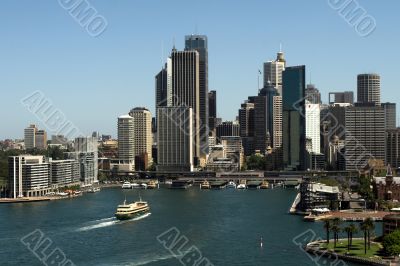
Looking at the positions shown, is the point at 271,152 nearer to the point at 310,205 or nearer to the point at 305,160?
the point at 305,160

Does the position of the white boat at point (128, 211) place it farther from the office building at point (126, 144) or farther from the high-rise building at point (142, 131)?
the high-rise building at point (142, 131)

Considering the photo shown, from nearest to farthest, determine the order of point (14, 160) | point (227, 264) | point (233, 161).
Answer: point (227, 264) < point (14, 160) < point (233, 161)

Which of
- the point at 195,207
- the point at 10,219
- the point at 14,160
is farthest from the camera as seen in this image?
the point at 14,160

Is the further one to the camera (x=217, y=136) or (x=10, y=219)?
(x=217, y=136)

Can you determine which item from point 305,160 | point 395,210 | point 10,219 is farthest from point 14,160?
point 305,160

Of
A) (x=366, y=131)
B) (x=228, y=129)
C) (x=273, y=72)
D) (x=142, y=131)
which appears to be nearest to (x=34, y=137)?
(x=142, y=131)

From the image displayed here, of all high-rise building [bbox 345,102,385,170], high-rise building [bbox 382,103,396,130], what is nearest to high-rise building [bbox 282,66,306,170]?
high-rise building [bbox 345,102,385,170]
